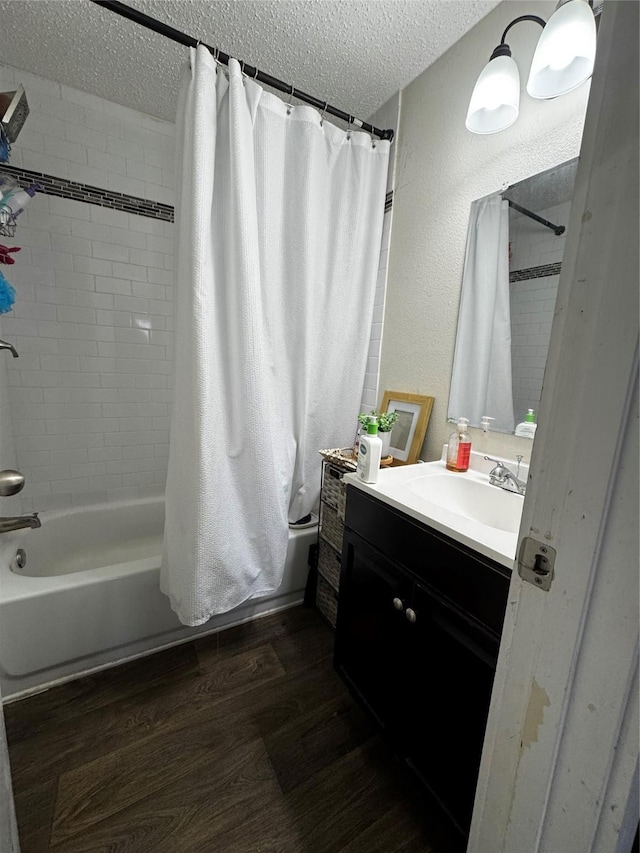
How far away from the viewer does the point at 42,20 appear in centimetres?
127

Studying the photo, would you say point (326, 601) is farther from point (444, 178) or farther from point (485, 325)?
point (444, 178)

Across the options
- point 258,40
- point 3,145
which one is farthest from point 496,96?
point 3,145

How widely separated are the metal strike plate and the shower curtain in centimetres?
103

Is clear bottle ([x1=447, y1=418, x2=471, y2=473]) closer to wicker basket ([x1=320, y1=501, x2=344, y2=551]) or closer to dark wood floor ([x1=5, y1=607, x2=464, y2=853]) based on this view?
wicker basket ([x1=320, y1=501, x2=344, y2=551])

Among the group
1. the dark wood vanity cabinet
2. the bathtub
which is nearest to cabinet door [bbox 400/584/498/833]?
the dark wood vanity cabinet

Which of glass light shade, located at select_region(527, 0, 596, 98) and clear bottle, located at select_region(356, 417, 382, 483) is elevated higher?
glass light shade, located at select_region(527, 0, 596, 98)

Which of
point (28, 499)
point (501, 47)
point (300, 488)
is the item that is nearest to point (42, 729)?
point (28, 499)

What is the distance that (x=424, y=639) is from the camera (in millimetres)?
896

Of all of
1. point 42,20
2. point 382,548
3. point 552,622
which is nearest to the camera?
point 552,622

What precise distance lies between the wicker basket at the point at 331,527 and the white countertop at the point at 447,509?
1.42 feet

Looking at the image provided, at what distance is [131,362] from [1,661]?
4.46ft

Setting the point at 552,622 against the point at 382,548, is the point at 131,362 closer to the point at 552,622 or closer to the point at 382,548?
the point at 382,548

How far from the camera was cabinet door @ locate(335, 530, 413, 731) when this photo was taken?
98 centimetres

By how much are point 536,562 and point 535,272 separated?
40.1 inches
